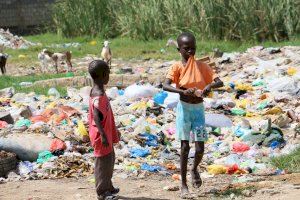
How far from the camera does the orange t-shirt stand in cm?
578

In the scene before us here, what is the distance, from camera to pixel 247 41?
16438 millimetres

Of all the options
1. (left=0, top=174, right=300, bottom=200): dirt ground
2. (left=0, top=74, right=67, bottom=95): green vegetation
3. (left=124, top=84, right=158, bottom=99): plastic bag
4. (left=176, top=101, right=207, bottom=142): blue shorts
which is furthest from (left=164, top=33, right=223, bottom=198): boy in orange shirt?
(left=0, top=74, right=67, bottom=95): green vegetation

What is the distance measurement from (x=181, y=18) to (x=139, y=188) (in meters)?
12.0

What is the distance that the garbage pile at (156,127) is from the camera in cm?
722

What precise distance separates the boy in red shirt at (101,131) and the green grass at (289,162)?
5.89ft

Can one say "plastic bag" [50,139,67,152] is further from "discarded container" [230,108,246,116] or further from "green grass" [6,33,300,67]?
"green grass" [6,33,300,67]

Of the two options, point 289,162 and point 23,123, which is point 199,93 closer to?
point 289,162

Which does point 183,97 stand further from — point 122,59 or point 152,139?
point 122,59

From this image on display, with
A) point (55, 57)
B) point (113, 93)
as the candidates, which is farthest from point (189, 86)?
point (55, 57)

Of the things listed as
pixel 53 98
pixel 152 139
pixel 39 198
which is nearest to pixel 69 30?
pixel 53 98

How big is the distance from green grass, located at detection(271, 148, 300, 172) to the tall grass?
9.42 metres

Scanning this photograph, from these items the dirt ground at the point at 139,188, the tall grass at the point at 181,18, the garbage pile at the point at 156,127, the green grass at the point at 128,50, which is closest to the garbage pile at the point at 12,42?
the green grass at the point at 128,50

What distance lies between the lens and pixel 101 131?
550 centimetres

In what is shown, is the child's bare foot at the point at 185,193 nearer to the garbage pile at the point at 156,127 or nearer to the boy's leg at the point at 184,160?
the boy's leg at the point at 184,160
